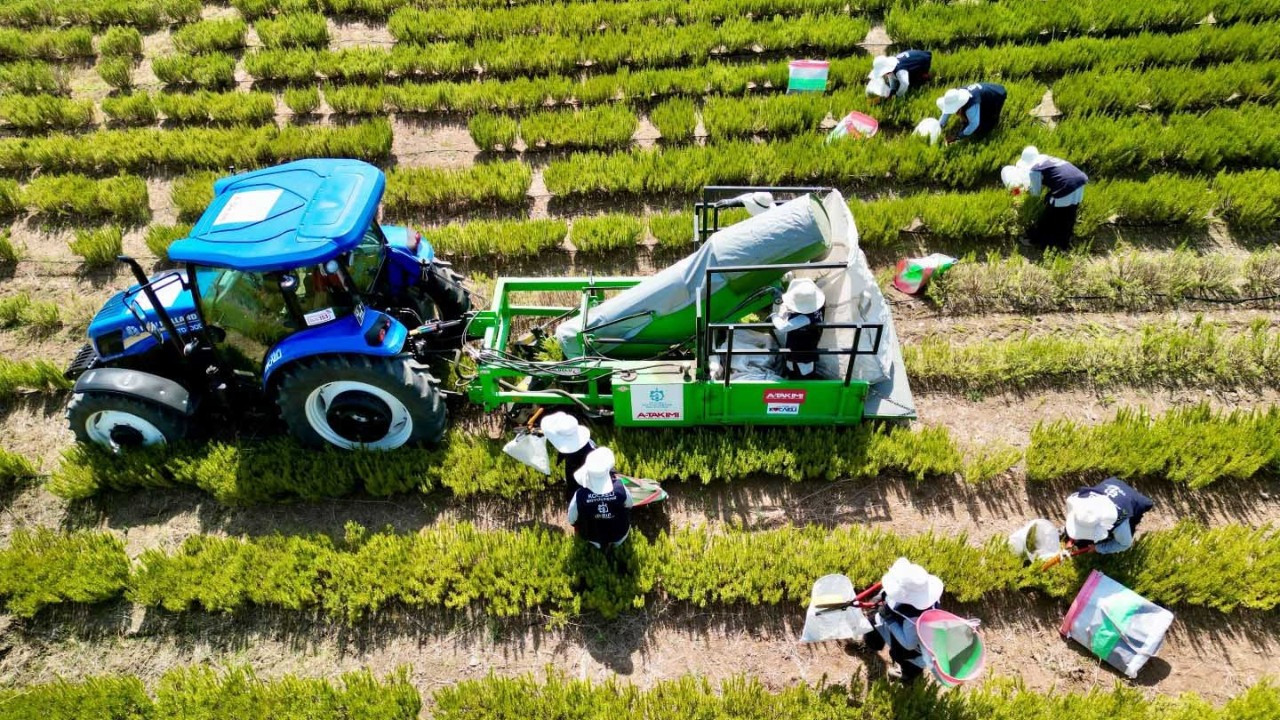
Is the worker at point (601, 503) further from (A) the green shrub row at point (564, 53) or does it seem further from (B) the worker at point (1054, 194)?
(A) the green shrub row at point (564, 53)

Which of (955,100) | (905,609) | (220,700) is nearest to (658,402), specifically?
(905,609)

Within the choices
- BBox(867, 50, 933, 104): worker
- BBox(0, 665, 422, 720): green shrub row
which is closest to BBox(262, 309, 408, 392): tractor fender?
BBox(0, 665, 422, 720): green shrub row

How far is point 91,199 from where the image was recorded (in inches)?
342

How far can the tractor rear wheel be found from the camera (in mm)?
5262

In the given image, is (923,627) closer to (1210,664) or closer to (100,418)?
(1210,664)

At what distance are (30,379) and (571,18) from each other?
8.61m

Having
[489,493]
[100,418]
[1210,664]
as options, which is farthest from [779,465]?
[100,418]

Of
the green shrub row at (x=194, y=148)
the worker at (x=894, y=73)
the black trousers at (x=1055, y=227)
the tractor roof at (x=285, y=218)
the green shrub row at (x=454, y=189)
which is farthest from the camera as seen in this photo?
the worker at (x=894, y=73)

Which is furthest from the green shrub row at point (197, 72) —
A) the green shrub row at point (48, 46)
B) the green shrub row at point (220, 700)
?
the green shrub row at point (220, 700)

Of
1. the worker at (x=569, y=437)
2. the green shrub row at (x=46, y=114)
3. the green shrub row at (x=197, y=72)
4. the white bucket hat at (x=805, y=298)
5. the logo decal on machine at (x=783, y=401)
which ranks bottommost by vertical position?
the logo decal on machine at (x=783, y=401)

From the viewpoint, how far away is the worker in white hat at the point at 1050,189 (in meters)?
7.26

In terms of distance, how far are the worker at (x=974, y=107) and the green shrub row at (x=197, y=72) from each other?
9.85m

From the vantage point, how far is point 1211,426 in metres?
5.76

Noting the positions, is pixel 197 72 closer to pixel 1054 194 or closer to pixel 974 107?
pixel 974 107
